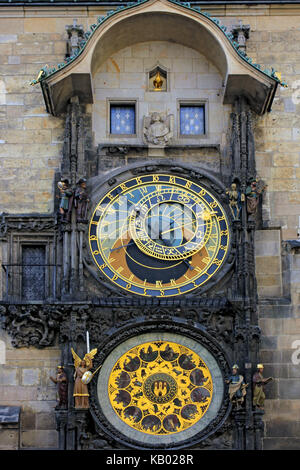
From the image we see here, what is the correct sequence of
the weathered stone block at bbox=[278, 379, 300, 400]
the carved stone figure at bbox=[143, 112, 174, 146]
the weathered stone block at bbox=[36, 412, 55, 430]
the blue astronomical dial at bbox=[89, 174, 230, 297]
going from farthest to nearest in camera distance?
the carved stone figure at bbox=[143, 112, 174, 146] < the blue astronomical dial at bbox=[89, 174, 230, 297] < the weathered stone block at bbox=[278, 379, 300, 400] < the weathered stone block at bbox=[36, 412, 55, 430]

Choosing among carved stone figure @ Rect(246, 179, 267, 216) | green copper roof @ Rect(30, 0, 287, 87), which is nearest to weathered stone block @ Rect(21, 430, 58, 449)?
carved stone figure @ Rect(246, 179, 267, 216)

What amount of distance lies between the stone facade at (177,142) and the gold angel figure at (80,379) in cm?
55

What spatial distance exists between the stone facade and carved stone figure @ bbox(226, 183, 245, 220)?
0.44 m

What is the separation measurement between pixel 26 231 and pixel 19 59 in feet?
8.23

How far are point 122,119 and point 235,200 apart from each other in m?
1.97

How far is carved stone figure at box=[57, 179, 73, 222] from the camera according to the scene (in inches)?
669

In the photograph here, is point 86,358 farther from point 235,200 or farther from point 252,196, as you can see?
point 252,196

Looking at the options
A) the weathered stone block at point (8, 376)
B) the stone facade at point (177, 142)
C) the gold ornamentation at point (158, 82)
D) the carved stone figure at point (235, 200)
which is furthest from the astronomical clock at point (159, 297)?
the gold ornamentation at point (158, 82)

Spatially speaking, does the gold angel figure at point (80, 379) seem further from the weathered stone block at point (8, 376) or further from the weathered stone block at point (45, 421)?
the weathered stone block at point (8, 376)

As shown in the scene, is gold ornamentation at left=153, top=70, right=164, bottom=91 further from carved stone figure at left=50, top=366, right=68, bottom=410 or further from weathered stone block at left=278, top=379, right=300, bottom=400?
weathered stone block at left=278, top=379, right=300, bottom=400

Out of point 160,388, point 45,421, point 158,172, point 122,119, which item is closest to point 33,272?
point 45,421

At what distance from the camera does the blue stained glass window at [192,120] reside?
17812 mm
